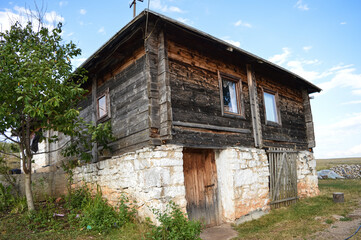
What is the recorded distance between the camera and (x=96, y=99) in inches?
314

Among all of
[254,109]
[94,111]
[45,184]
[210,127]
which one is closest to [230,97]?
[254,109]

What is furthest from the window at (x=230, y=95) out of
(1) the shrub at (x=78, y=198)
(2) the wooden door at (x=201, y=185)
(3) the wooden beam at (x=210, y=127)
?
(1) the shrub at (x=78, y=198)

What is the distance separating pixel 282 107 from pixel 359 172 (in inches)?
521

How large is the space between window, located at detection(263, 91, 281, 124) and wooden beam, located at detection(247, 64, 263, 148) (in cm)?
80

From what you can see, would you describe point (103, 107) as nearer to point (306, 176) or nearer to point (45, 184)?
point (45, 184)

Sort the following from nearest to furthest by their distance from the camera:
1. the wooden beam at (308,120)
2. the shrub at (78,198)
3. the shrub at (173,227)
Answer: the shrub at (173,227) < the shrub at (78,198) < the wooden beam at (308,120)

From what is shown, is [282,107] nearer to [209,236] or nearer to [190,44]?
[190,44]

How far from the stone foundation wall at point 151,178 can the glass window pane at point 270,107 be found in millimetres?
4573

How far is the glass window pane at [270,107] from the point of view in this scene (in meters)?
9.06

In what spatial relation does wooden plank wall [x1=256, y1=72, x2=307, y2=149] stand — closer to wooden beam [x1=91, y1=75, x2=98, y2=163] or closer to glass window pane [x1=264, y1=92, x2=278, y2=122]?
glass window pane [x1=264, y1=92, x2=278, y2=122]

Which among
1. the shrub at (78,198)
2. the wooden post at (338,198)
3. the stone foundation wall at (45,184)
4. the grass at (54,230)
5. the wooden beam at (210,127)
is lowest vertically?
the wooden post at (338,198)

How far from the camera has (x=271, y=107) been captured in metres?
9.31

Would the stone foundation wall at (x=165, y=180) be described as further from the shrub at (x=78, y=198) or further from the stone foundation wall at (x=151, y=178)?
the shrub at (x=78, y=198)

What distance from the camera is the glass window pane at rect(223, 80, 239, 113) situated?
296 inches
